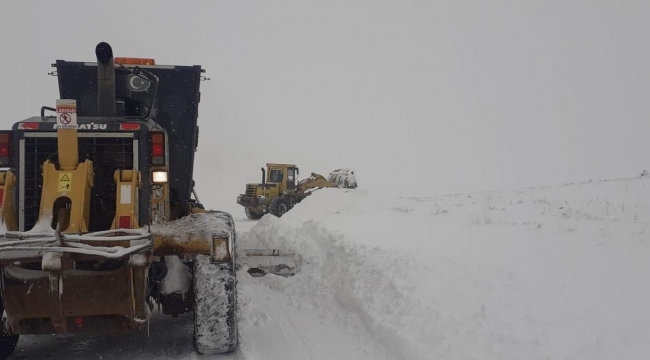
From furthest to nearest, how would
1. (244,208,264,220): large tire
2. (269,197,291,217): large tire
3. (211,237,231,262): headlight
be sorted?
(244,208,264,220): large tire, (269,197,291,217): large tire, (211,237,231,262): headlight

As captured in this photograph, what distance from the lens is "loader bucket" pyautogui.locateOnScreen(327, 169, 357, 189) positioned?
24.1 meters

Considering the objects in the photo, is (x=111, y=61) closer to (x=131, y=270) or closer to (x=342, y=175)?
(x=131, y=270)

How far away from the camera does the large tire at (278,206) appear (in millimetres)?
21453

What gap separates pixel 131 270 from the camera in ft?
13.0

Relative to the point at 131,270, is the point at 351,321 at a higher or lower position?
lower

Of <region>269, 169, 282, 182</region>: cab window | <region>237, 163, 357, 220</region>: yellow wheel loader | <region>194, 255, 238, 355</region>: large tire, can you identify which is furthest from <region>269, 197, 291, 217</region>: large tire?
<region>194, 255, 238, 355</region>: large tire

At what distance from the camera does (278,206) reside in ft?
70.8

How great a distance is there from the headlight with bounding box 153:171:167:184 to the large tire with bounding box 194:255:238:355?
0.75 meters

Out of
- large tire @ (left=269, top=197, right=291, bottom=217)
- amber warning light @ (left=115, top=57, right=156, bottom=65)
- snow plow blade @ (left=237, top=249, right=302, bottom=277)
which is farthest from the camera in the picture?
large tire @ (left=269, top=197, right=291, bottom=217)

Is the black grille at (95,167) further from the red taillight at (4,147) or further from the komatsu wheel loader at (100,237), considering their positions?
the red taillight at (4,147)

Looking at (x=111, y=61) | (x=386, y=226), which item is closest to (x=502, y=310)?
(x=111, y=61)

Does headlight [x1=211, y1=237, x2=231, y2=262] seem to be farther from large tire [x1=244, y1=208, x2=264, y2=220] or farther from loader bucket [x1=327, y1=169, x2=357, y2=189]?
loader bucket [x1=327, y1=169, x2=357, y2=189]

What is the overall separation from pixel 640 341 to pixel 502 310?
1057 mm

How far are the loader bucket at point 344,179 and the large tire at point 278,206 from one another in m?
3.18
